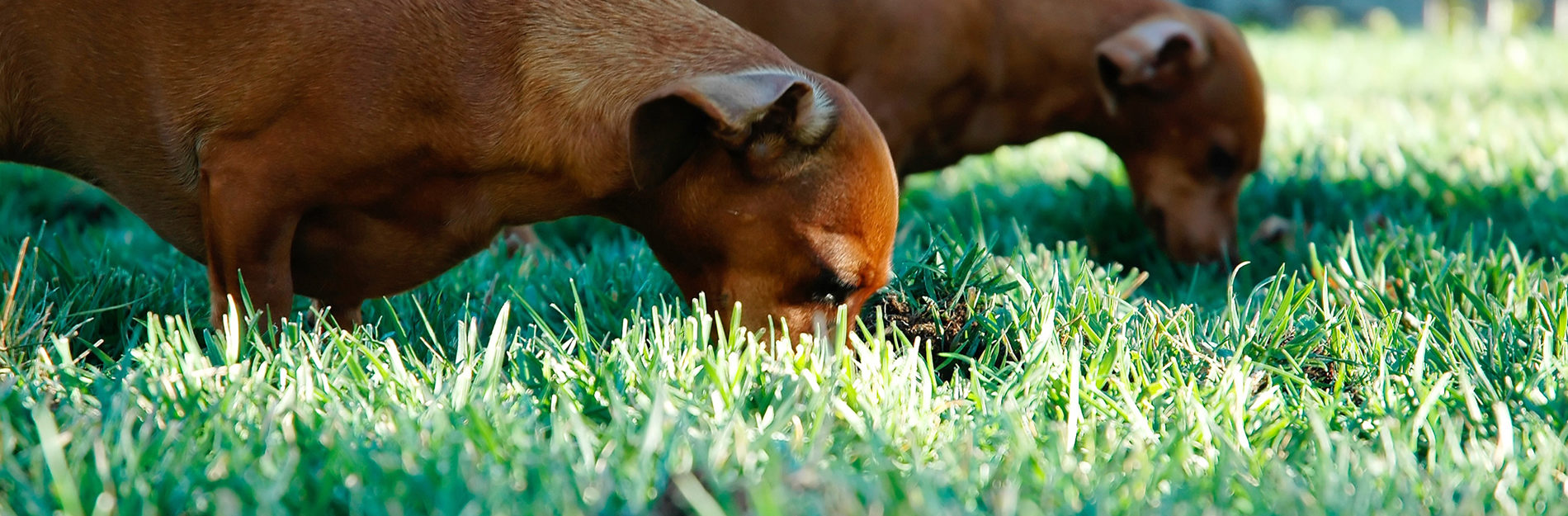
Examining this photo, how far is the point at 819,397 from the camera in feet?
6.60

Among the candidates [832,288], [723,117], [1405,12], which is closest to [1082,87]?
[832,288]

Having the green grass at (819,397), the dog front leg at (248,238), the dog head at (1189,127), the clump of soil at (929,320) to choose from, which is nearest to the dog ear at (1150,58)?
the dog head at (1189,127)

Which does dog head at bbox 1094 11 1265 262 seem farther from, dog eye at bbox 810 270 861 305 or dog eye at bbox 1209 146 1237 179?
dog eye at bbox 810 270 861 305

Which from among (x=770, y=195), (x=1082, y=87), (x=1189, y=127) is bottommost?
(x=1189, y=127)

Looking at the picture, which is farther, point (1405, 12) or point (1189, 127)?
point (1405, 12)

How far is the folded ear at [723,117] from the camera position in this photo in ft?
7.10

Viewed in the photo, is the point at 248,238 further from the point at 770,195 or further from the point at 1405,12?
the point at 1405,12

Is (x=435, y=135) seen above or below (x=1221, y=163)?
above

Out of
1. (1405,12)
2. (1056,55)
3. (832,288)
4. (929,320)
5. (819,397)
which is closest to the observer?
(819,397)

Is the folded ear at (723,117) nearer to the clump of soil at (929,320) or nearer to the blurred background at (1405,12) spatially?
the clump of soil at (929,320)

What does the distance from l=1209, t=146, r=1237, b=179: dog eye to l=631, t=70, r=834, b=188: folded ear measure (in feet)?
7.85

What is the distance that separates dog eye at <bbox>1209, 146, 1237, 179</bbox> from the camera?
14.3 ft

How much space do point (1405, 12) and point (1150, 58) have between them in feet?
42.4

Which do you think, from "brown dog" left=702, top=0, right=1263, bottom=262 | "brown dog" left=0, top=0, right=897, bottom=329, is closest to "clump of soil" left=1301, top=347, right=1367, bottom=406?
"brown dog" left=0, top=0, right=897, bottom=329
